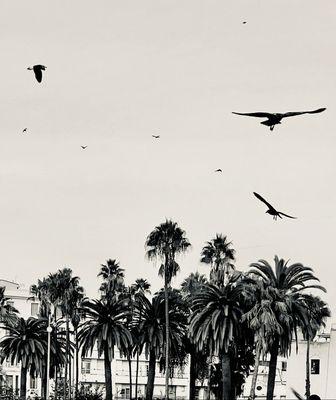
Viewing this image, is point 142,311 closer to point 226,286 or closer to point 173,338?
point 173,338

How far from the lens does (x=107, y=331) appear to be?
310 feet

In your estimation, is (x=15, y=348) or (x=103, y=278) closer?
(x=15, y=348)

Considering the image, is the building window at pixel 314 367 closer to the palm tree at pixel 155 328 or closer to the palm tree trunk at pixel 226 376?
the palm tree at pixel 155 328

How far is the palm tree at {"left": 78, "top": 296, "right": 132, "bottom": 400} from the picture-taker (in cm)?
9425

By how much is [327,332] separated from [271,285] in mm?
51433

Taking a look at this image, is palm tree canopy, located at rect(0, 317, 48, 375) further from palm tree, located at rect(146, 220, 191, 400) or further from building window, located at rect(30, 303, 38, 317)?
building window, located at rect(30, 303, 38, 317)

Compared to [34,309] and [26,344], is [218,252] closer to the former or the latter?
[26,344]

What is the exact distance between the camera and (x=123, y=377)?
152 metres

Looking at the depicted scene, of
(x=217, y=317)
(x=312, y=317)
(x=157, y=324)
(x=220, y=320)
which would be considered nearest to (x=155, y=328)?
(x=157, y=324)

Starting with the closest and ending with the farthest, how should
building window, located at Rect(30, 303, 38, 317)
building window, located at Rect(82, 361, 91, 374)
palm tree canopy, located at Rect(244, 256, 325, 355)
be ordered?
palm tree canopy, located at Rect(244, 256, 325, 355) < building window, located at Rect(82, 361, 91, 374) < building window, located at Rect(30, 303, 38, 317)

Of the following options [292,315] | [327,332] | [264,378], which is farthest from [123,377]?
[292,315]

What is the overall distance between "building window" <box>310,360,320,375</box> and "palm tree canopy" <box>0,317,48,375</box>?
3061 centimetres

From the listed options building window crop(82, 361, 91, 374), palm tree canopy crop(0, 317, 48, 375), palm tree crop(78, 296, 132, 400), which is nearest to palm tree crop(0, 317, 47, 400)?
palm tree canopy crop(0, 317, 48, 375)

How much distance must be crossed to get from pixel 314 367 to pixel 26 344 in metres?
33.0
